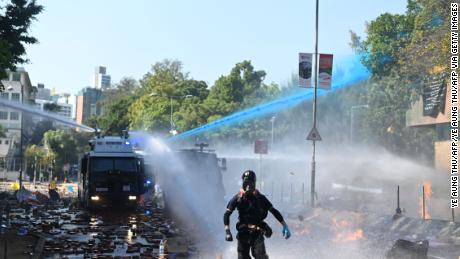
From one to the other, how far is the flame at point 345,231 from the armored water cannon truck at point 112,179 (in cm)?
873

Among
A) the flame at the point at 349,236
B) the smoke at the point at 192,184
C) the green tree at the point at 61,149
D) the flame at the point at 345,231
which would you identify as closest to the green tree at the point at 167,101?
the green tree at the point at 61,149

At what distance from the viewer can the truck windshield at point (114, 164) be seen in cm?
2436

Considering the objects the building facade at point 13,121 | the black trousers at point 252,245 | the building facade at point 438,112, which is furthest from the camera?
the building facade at point 13,121

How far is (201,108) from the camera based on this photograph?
223ft

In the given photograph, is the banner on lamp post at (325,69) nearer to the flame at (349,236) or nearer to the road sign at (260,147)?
the road sign at (260,147)

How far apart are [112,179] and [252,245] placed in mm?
16949

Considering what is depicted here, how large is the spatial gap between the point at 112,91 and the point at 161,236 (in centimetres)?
10491

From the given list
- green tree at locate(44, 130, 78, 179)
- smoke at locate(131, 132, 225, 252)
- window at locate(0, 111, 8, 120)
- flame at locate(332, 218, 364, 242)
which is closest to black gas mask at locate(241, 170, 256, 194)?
flame at locate(332, 218, 364, 242)

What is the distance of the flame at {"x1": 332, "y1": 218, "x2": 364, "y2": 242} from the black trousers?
7.95 meters

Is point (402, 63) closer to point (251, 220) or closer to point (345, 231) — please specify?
point (345, 231)

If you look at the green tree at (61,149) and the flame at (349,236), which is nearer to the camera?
the flame at (349,236)

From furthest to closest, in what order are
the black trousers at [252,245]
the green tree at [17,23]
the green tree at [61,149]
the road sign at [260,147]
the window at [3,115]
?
1. the window at [3,115]
2. the green tree at [61,149]
3. the road sign at [260,147]
4. the green tree at [17,23]
5. the black trousers at [252,245]

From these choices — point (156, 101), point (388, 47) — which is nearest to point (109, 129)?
point (156, 101)

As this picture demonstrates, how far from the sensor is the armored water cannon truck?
948 inches
